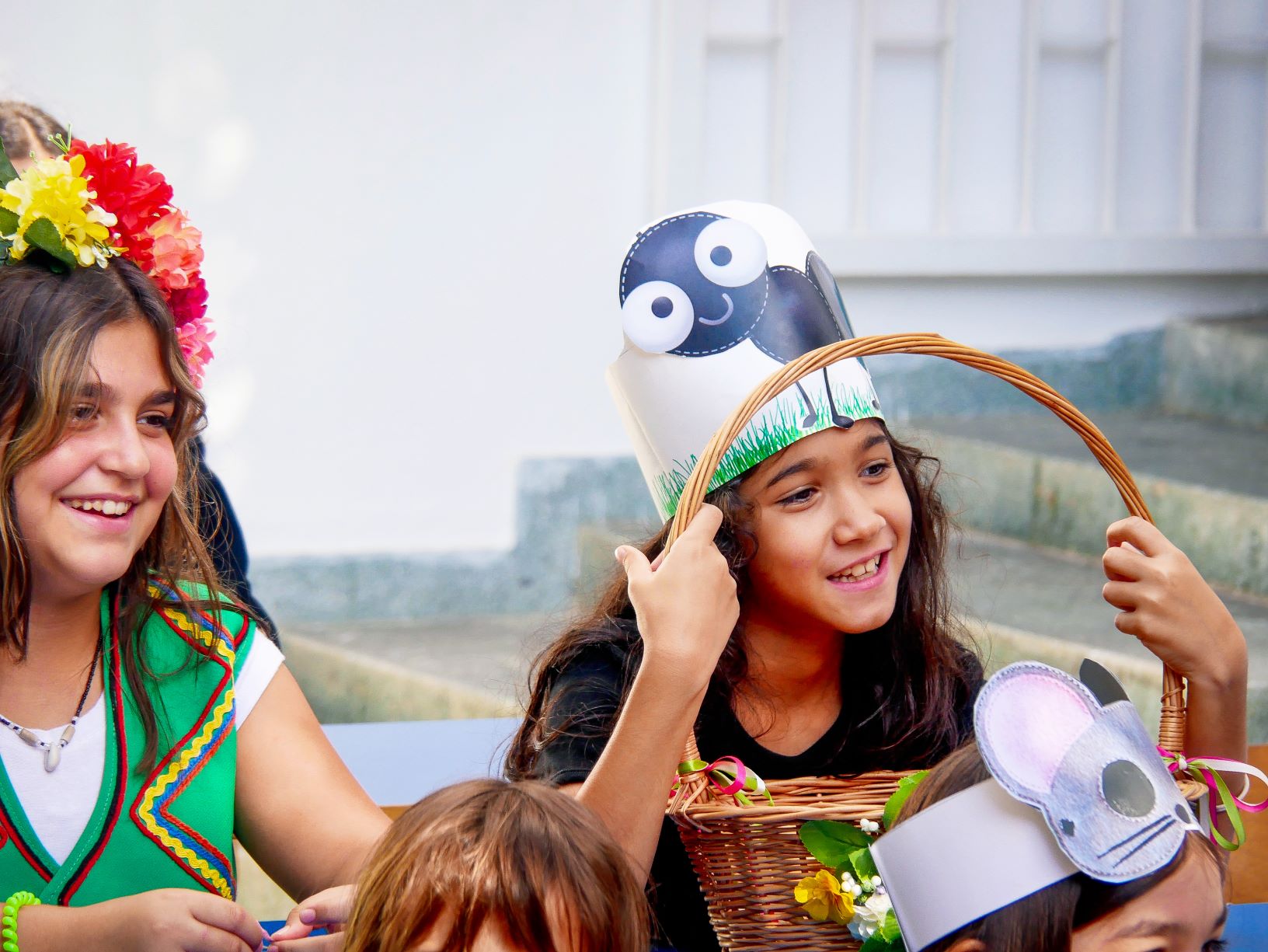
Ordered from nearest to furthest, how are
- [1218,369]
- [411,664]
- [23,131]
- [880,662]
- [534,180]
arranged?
[880,662], [23,131], [411,664], [534,180], [1218,369]

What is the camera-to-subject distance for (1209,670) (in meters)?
1.65

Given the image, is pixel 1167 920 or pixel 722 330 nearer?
pixel 1167 920

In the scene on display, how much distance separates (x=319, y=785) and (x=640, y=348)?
0.60 m

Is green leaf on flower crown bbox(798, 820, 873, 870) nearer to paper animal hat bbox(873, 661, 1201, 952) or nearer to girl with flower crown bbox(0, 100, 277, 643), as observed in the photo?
paper animal hat bbox(873, 661, 1201, 952)

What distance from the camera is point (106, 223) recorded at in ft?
5.02

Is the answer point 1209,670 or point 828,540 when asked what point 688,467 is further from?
point 1209,670

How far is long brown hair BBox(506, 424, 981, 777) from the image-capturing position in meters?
1.73

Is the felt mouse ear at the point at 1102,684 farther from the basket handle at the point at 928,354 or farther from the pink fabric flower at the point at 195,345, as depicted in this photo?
the pink fabric flower at the point at 195,345

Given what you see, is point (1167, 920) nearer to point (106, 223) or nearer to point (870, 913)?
point (870, 913)

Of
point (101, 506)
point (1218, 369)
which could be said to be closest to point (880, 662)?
point (101, 506)

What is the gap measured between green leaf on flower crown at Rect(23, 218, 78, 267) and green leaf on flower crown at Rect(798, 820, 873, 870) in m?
0.91

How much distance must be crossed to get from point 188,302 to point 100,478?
26 cm

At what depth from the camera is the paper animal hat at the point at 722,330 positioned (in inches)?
67.6

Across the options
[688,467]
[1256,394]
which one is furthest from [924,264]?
[688,467]
